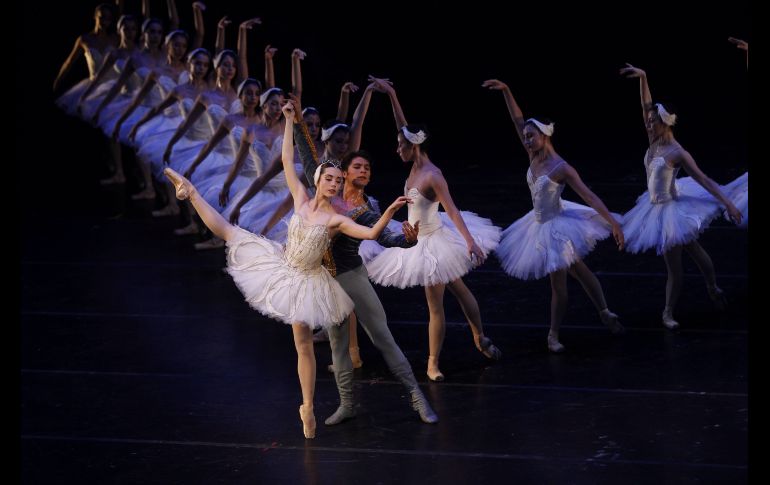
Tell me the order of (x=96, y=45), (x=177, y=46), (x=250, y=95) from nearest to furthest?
(x=250, y=95)
(x=177, y=46)
(x=96, y=45)

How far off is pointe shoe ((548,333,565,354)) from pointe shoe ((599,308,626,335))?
0.35m

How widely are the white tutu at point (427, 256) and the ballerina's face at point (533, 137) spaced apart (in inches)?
21.7

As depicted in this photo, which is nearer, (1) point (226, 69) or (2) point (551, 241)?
(2) point (551, 241)

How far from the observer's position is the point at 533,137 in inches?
249

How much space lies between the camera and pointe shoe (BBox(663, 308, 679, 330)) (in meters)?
6.60

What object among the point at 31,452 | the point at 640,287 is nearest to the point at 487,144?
the point at 640,287

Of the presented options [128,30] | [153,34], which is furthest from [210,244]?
[128,30]

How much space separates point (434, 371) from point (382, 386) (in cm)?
26

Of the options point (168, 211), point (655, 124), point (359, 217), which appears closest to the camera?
point (359, 217)

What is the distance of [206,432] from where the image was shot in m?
Answer: 5.42

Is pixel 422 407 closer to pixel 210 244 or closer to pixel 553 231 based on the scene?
pixel 553 231

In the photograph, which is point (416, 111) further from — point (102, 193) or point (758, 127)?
point (758, 127)

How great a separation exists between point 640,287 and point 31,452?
3634mm

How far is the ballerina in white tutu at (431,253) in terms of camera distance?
5.92m
